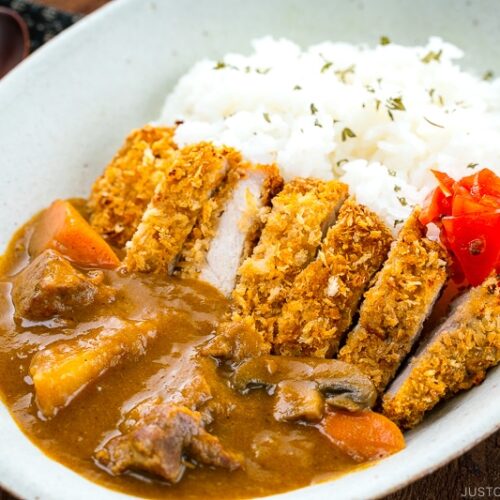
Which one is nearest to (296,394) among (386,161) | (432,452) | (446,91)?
(432,452)

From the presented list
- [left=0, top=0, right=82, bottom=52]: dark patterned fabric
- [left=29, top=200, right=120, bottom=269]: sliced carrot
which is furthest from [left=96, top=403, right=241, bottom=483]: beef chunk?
[left=0, top=0, right=82, bottom=52]: dark patterned fabric

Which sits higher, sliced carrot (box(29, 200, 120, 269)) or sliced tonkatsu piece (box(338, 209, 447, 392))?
sliced carrot (box(29, 200, 120, 269))

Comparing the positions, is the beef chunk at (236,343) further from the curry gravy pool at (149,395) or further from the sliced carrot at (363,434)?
the sliced carrot at (363,434)

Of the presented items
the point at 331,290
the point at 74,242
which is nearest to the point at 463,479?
the point at 331,290

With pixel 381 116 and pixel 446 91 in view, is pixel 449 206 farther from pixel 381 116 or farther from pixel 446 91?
pixel 446 91

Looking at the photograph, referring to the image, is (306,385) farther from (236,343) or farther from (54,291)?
(54,291)

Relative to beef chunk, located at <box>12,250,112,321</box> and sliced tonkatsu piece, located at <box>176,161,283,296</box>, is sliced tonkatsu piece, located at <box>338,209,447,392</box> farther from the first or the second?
beef chunk, located at <box>12,250,112,321</box>

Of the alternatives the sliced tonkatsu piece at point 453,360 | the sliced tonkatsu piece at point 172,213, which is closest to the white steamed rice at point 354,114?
the sliced tonkatsu piece at point 172,213
